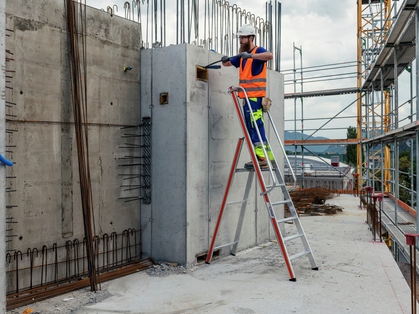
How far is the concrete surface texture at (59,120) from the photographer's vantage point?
4.64 metres

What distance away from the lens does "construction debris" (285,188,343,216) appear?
37.1 ft

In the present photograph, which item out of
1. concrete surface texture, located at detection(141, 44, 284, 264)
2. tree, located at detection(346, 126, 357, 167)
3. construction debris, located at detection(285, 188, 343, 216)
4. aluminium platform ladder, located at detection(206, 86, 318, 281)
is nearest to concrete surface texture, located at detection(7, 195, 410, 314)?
aluminium platform ladder, located at detection(206, 86, 318, 281)

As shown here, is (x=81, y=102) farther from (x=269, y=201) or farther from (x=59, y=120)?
(x=269, y=201)

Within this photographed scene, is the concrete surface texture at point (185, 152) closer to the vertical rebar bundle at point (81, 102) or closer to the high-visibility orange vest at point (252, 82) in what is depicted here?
the high-visibility orange vest at point (252, 82)

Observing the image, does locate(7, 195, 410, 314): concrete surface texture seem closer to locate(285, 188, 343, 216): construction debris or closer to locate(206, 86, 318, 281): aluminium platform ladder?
locate(206, 86, 318, 281): aluminium platform ladder

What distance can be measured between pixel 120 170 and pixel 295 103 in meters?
14.4

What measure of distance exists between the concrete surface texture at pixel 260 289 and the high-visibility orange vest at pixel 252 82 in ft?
9.30

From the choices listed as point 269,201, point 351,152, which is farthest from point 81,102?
point 351,152

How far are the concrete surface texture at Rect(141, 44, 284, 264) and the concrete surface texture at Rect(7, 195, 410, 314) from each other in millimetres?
543

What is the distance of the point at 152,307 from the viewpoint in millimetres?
4238

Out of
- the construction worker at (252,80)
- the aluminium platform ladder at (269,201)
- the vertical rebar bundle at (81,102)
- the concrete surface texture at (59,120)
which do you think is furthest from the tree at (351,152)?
the vertical rebar bundle at (81,102)

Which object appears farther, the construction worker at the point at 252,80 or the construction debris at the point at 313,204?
the construction debris at the point at 313,204

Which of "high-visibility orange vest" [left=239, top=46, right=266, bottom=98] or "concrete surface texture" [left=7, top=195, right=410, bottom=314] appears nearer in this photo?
"concrete surface texture" [left=7, top=195, right=410, bottom=314]

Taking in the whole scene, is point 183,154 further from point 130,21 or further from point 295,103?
point 295,103
